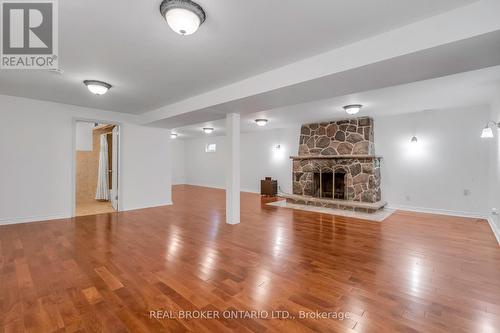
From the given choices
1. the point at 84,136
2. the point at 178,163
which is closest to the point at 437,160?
the point at 84,136

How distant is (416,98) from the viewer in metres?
4.26

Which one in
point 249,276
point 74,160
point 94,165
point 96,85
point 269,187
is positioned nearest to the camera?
point 249,276

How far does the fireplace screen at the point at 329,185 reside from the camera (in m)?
6.59

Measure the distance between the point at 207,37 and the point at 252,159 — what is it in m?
7.16

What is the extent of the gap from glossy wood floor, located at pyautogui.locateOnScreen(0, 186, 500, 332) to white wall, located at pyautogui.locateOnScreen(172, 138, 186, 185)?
7.63 meters

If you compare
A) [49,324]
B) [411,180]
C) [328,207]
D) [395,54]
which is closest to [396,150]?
[411,180]

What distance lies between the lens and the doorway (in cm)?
679

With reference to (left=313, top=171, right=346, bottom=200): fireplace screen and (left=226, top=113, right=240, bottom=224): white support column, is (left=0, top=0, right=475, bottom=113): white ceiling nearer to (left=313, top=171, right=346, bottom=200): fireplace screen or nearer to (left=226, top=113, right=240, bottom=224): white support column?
(left=226, top=113, right=240, bottom=224): white support column

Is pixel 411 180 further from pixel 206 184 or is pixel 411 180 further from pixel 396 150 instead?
pixel 206 184

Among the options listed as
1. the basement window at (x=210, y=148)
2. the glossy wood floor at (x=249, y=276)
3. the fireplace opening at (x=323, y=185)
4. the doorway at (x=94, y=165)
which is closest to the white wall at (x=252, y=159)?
the basement window at (x=210, y=148)

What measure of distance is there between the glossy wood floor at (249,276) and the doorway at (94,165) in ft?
8.85

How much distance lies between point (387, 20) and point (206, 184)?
992 centimetres

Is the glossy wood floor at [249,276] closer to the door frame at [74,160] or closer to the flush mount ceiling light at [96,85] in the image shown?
the door frame at [74,160]
